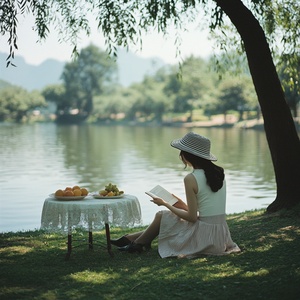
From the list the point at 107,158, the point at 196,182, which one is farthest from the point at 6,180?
the point at 196,182

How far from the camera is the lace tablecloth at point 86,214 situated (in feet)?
22.0

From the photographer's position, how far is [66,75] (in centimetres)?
13112

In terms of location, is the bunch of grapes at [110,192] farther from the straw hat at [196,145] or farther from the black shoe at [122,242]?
the straw hat at [196,145]

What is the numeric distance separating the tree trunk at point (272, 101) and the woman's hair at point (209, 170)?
2887 millimetres

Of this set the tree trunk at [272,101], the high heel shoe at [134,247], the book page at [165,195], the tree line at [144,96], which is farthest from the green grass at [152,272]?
the tree line at [144,96]

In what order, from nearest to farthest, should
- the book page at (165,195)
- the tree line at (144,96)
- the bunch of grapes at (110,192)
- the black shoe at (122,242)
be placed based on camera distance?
the book page at (165,195), the bunch of grapes at (110,192), the black shoe at (122,242), the tree line at (144,96)

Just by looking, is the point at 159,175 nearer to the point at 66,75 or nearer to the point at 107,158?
the point at 107,158

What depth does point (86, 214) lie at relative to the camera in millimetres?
6707

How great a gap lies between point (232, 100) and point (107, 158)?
157 ft

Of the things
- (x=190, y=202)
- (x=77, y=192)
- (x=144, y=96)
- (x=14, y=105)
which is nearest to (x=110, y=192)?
(x=77, y=192)

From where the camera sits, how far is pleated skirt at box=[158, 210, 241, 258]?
676cm

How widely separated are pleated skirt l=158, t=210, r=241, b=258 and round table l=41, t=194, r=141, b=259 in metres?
0.43

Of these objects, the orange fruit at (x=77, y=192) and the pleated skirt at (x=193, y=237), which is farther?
the orange fruit at (x=77, y=192)

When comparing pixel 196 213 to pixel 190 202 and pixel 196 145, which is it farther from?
pixel 196 145
